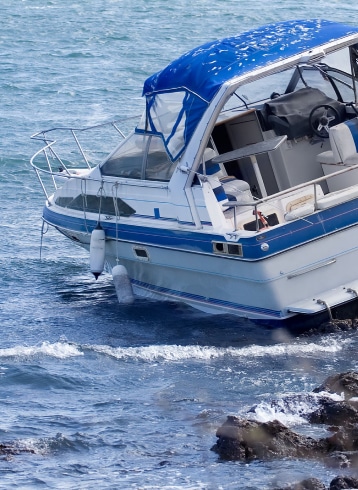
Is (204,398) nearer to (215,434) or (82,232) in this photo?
(215,434)

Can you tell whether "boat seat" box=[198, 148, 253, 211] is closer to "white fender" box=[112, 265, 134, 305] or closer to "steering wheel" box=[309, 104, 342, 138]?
"steering wheel" box=[309, 104, 342, 138]

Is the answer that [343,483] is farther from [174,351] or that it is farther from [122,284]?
[122,284]

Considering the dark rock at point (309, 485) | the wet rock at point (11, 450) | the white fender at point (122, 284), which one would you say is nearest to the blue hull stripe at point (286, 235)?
the white fender at point (122, 284)

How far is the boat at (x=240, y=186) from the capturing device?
13.2m

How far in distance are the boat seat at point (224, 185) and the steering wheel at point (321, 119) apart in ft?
4.63

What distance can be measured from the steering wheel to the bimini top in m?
1.09

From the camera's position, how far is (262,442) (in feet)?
32.7

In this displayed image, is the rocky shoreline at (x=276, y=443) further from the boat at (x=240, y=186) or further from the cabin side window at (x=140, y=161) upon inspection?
the cabin side window at (x=140, y=161)

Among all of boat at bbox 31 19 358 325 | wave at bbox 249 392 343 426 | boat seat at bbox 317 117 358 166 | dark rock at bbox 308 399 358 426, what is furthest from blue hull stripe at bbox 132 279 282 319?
dark rock at bbox 308 399 358 426

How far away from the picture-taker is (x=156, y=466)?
10.1 metres

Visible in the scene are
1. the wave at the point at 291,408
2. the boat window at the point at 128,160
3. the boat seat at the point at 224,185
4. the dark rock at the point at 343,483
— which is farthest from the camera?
the boat window at the point at 128,160

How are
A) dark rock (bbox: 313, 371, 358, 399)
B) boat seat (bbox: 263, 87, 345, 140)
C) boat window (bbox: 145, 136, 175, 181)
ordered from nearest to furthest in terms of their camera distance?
dark rock (bbox: 313, 371, 358, 399) < boat window (bbox: 145, 136, 175, 181) < boat seat (bbox: 263, 87, 345, 140)

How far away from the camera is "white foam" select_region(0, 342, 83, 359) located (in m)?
13.5

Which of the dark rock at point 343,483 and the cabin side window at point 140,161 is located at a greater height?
the cabin side window at point 140,161
